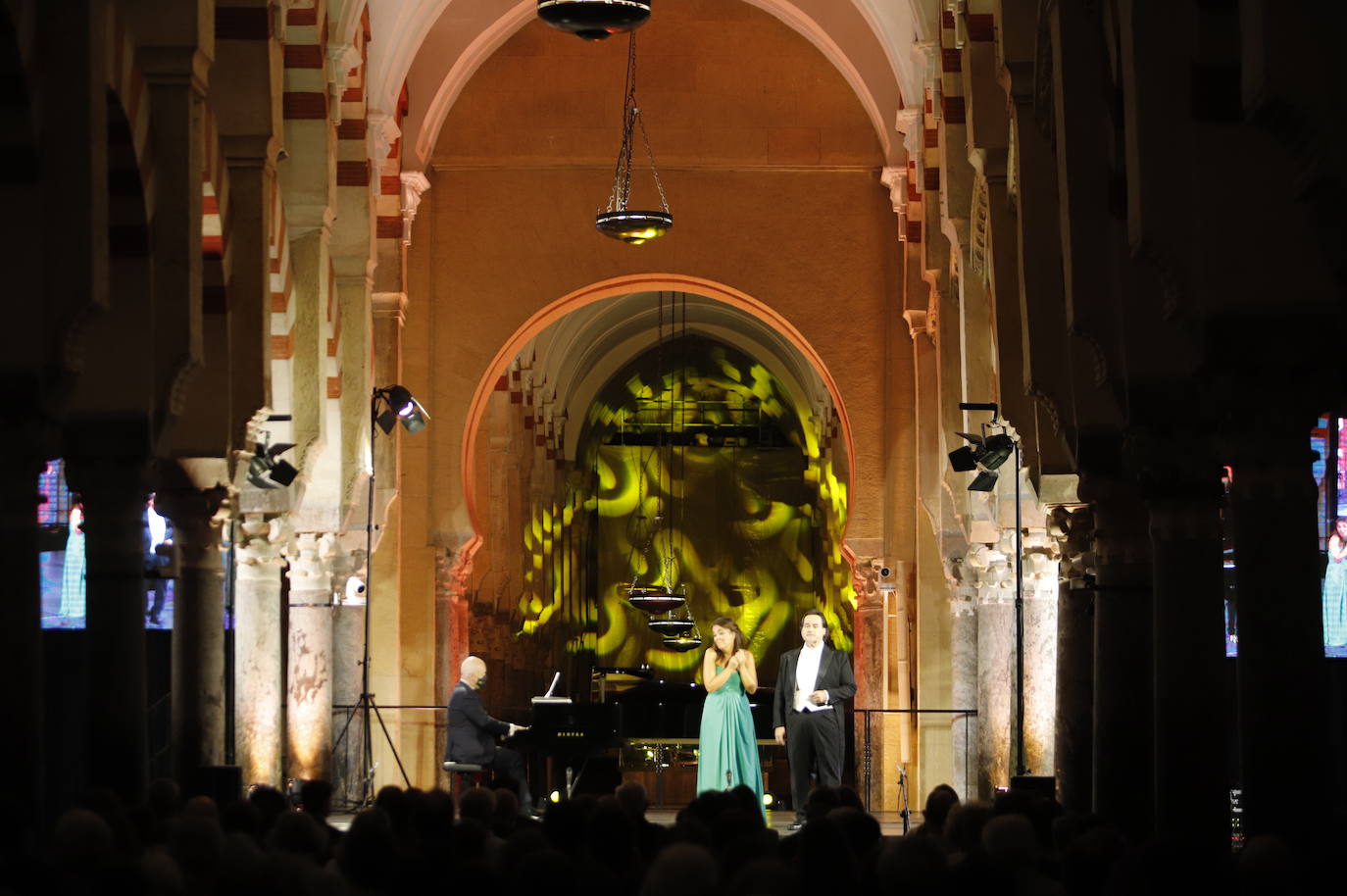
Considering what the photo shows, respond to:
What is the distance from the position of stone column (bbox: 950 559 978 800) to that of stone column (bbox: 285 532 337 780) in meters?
4.58

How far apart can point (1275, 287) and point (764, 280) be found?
1108 cm

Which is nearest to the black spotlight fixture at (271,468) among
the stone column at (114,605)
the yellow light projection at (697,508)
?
the stone column at (114,605)

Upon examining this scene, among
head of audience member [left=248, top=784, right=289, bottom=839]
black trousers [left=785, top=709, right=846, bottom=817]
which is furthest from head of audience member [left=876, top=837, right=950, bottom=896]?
black trousers [left=785, top=709, right=846, bottom=817]

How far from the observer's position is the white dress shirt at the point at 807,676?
1220cm

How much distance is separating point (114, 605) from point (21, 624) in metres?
1.62

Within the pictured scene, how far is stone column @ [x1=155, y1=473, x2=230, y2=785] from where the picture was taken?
33.1 ft

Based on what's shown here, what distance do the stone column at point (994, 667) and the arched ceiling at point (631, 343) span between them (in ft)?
36.5

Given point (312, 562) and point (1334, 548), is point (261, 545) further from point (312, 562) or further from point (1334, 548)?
point (1334, 548)

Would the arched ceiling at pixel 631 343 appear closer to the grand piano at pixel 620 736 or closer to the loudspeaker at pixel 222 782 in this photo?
the grand piano at pixel 620 736

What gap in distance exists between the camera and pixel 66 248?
7.38 m

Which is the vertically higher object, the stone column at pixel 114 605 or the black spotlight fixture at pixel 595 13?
the black spotlight fixture at pixel 595 13

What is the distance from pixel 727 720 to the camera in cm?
1232

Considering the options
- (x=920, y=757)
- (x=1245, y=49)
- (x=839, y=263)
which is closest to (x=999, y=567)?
(x=920, y=757)

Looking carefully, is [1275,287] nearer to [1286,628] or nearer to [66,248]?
[1286,628]
